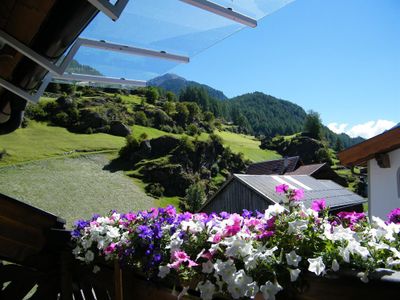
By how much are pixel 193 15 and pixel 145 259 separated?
105cm

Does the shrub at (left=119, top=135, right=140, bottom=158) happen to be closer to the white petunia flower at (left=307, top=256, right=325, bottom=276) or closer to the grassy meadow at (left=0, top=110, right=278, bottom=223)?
the grassy meadow at (left=0, top=110, right=278, bottom=223)

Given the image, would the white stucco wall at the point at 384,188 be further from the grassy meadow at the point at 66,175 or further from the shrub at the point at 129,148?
the shrub at the point at 129,148

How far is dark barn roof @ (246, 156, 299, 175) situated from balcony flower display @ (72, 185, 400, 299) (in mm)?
27749

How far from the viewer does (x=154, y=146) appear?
40.8m

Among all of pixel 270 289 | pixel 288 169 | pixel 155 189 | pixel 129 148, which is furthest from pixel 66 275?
pixel 129 148

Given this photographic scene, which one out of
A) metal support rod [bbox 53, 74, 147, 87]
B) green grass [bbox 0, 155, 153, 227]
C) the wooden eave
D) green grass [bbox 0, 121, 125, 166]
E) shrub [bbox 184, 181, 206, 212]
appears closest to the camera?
metal support rod [bbox 53, 74, 147, 87]

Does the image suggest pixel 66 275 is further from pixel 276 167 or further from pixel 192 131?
pixel 192 131

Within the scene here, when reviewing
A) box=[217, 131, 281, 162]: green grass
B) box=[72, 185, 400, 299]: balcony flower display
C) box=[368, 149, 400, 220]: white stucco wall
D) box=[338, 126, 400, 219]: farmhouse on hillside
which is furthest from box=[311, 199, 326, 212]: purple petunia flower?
box=[217, 131, 281, 162]: green grass

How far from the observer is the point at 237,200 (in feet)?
52.0

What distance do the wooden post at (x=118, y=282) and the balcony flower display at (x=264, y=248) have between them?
167 millimetres

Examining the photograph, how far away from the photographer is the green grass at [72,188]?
2777cm

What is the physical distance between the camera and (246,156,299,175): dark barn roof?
28969mm

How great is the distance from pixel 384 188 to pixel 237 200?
9.57 metres

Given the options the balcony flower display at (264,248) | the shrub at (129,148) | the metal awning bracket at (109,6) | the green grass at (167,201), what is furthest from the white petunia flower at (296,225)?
the shrub at (129,148)
